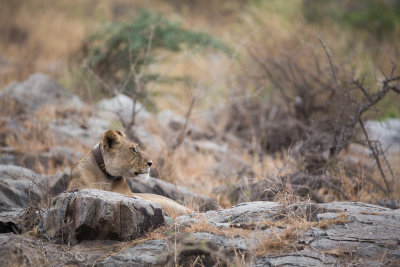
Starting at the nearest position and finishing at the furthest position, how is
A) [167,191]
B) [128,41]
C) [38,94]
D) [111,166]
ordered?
[111,166]
[167,191]
[38,94]
[128,41]

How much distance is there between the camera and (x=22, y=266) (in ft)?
10.1

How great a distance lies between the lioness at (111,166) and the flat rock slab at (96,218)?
70 cm

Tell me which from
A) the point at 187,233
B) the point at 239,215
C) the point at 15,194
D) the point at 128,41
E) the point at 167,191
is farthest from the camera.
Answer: the point at 128,41

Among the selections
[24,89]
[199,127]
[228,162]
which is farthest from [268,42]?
[24,89]

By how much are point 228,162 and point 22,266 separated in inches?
204

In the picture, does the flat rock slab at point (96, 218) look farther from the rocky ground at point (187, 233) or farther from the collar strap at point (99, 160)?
the collar strap at point (99, 160)

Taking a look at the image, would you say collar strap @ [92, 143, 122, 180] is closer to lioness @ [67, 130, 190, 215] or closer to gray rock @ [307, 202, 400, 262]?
lioness @ [67, 130, 190, 215]

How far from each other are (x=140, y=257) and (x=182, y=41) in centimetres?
807

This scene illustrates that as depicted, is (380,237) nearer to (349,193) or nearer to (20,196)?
(349,193)

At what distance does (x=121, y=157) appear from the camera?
4477mm

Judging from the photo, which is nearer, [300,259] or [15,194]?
[300,259]

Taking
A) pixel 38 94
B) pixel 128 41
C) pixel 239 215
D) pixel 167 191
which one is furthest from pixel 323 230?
pixel 38 94

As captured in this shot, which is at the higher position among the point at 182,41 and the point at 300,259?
the point at 182,41

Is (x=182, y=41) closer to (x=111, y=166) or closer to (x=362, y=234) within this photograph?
(x=111, y=166)
